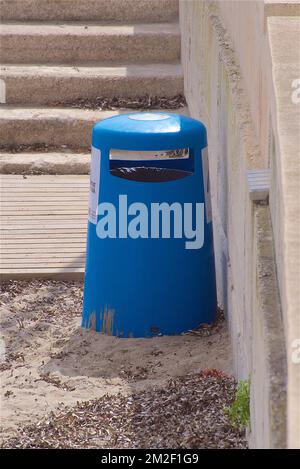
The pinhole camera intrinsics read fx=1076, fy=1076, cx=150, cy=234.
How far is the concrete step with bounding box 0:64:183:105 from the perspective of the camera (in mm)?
8055

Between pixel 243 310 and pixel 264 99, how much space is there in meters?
0.77

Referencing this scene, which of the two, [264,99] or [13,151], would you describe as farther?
[13,151]

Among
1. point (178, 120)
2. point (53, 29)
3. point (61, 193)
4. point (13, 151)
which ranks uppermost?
point (53, 29)

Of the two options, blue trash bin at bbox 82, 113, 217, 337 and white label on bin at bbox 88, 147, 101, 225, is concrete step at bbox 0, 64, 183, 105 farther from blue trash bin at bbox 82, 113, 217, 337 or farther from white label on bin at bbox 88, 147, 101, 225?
white label on bin at bbox 88, 147, 101, 225

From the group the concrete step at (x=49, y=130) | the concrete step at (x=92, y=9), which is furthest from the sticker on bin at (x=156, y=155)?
the concrete step at (x=92, y=9)

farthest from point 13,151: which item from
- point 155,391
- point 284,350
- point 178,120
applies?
point 284,350

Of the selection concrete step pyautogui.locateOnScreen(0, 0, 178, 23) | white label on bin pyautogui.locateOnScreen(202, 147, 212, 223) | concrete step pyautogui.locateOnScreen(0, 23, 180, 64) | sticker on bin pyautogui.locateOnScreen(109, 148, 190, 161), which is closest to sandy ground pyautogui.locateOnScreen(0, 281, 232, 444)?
white label on bin pyautogui.locateOnScreen(202, 147, 212, 223)

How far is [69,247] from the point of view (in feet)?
20.1

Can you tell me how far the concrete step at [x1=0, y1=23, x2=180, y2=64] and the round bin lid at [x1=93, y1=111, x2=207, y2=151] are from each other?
374 centimetres

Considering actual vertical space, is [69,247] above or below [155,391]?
above

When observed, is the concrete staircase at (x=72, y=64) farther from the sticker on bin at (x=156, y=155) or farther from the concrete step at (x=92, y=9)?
the sticker on bin at (x=156, y=155)
